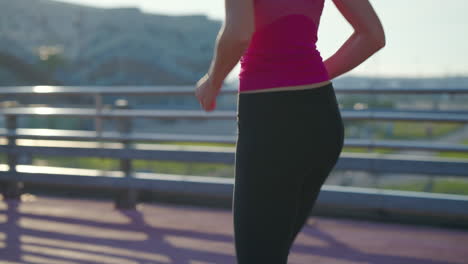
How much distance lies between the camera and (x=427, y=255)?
4.68 meters

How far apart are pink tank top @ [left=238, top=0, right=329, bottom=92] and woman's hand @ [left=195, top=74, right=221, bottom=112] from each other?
0.27ft

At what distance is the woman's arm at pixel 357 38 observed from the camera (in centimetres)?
182

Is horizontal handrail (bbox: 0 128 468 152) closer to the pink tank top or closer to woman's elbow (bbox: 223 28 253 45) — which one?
the pink tank top

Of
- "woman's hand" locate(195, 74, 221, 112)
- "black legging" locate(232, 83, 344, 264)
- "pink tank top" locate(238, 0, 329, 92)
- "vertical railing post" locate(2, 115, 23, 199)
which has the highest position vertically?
"pink tank top" locate(238, 0, 329, 92)

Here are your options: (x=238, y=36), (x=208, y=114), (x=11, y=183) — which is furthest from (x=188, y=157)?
(x=238, y=36)

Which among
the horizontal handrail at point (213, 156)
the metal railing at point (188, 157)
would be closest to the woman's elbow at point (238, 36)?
the metal railing at point (188, 157)

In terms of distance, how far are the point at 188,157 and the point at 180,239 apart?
1.00 meters

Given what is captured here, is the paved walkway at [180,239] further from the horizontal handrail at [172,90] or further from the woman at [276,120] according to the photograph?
the woman at [276,120]

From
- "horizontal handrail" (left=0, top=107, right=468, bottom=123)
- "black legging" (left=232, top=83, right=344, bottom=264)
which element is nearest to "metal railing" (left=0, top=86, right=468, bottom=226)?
"horizontal handrail" (left=0, top=107, right=468, bottom=123)

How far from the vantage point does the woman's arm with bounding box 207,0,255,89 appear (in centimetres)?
153

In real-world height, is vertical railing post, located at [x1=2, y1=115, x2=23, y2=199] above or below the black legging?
below

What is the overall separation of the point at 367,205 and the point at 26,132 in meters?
3.91

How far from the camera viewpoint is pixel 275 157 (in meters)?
1.67

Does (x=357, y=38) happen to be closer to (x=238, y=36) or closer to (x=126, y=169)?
(x=238, y=36)
